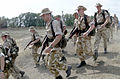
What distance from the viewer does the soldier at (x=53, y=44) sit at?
528 centimetres

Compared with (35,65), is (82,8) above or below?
above

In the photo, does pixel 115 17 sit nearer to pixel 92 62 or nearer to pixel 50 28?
pixel 92 62

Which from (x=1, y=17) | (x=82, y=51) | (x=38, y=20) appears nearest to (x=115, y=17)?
(x=82, y=51)

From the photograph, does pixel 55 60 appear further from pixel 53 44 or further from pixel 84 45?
pixel 84 45

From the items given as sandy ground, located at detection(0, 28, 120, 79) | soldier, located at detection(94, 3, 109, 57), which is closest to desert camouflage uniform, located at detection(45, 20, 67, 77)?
sandy ground, located at detection(0, 28, 120, 79)

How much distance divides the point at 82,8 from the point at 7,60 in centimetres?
304

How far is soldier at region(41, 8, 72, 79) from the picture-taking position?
5.28m

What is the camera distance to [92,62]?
855 centimetres

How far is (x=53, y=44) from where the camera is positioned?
5.26 meters

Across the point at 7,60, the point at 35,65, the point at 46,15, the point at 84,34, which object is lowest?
the point at 35,65

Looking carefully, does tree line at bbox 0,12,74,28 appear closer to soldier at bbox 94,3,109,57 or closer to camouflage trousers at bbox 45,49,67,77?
soldier at bbox 94,3,109,57

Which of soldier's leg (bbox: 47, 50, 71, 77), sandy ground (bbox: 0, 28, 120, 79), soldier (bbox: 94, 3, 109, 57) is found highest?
soldier (bbox: 94, 3, 109, 57)

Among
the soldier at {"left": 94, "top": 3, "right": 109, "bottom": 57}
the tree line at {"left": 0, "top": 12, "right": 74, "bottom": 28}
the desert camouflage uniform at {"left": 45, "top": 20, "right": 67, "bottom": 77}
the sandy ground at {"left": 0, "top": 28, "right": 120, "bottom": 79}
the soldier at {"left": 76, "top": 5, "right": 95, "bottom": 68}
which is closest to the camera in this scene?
the desert camouflage uniform at {"left": 45, "top": 20, "right": 67, "bottom": 77}

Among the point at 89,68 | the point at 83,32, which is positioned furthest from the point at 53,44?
the point at 89,68
